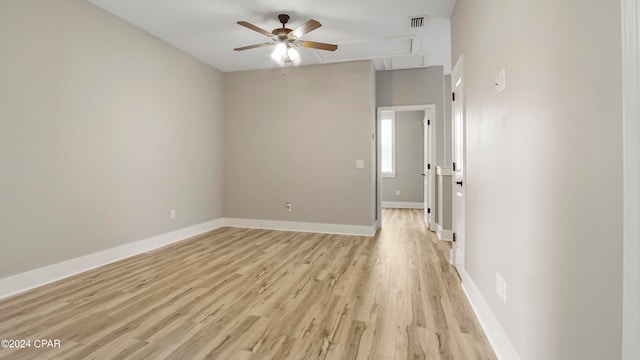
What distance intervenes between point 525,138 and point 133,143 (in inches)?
160

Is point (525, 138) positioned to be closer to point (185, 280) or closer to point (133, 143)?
point (185, 280)

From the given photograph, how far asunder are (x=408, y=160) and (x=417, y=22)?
4.88 m

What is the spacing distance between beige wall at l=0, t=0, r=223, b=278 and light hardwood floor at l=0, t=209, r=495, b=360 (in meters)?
0.52

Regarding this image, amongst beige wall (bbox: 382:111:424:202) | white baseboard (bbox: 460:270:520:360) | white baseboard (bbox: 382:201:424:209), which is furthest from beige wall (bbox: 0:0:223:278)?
beige wall (bbox: 382:111:424:202)

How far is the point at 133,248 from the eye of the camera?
3.76 metres

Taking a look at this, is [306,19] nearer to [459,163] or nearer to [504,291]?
[459,163]

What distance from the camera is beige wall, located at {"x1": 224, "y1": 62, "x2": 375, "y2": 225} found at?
4.98 m

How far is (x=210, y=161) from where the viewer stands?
5.32 metres

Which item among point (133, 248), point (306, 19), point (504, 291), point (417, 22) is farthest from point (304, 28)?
point (133, 248)

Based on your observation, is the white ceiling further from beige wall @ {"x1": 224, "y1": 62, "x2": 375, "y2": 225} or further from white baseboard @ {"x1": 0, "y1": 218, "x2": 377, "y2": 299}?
white baseboard @ {"x1": 0, "y1": 218, "x2": 377, "y2": 299}

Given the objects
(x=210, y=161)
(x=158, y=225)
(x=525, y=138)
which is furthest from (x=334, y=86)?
(x=525, y=138)

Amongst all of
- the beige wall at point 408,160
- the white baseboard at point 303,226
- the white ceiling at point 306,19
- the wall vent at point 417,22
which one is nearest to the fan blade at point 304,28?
the white ceiling at point 306,19

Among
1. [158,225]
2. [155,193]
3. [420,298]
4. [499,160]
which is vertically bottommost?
[420,298]

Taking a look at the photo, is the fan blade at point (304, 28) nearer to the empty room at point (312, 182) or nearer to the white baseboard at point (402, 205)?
the empty room at point (312, 182)
